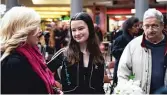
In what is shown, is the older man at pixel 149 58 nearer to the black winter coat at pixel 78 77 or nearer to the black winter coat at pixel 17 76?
the black winter coat at pixel 78 77

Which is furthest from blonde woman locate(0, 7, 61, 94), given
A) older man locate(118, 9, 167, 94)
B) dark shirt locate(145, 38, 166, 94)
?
dark shirt locate(145, 38, 166, 94)

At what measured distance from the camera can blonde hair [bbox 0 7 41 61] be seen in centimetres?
191

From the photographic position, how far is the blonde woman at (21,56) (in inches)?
73.3

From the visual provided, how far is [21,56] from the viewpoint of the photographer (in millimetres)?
1912

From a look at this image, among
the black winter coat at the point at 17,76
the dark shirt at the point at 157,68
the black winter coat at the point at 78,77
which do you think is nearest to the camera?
the black winter coat at the point at 17,76

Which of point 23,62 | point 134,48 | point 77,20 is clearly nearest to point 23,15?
point 23,62

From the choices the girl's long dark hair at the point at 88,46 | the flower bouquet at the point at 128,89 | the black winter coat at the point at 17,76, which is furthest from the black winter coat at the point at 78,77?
the black winter coat at the point at 17,76

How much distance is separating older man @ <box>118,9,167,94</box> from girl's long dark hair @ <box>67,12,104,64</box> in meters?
0.28

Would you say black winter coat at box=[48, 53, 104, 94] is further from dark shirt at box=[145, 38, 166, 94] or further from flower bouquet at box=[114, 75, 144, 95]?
dark shirt at box=[145, 38, 166, 94]

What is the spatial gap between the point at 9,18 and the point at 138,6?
12859mm

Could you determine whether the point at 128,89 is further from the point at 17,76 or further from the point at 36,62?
the point at 17,76

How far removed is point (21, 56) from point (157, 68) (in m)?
1.29

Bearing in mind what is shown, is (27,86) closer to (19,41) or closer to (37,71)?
(37,71)

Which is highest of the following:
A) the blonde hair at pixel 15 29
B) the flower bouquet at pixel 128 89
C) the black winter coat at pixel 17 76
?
the blonde hair at pixel 15 29
